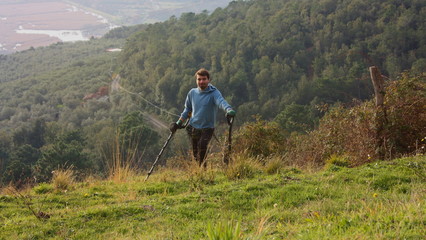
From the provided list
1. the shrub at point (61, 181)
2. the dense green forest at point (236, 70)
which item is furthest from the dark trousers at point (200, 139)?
the dense green forest at point (236, 70)

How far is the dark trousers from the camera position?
19.9ft

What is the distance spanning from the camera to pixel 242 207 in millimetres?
4344

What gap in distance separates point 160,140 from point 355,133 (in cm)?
2921

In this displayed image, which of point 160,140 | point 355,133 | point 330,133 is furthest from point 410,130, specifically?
point 160,140

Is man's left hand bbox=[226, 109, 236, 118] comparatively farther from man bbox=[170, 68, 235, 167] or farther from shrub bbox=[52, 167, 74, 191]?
shrub bbox=[52, 167, 74, 191]

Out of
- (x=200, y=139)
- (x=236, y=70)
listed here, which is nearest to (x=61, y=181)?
(x=200, y=139)

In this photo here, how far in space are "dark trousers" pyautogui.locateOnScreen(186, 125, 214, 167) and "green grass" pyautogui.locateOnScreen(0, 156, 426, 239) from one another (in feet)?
1.35

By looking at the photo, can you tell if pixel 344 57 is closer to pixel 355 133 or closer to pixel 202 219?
pixel 355 133

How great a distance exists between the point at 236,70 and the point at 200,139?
152 ft

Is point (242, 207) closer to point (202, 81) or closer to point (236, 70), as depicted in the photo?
point (202, 81)

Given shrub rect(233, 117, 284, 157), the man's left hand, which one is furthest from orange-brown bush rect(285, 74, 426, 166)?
the man's left hand

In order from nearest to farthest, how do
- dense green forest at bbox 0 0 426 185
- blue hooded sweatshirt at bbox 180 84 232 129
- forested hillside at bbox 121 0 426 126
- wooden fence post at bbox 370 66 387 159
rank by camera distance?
blue hooded sweatshirt at bbox 180 84 232 129, wooden fence post at bbox 370 66 387 159, dense green forest at bbox 0 0 426 185, forested hillside at bbox 121 0 426 126

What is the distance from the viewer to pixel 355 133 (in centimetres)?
689

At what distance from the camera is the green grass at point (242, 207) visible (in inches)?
117
